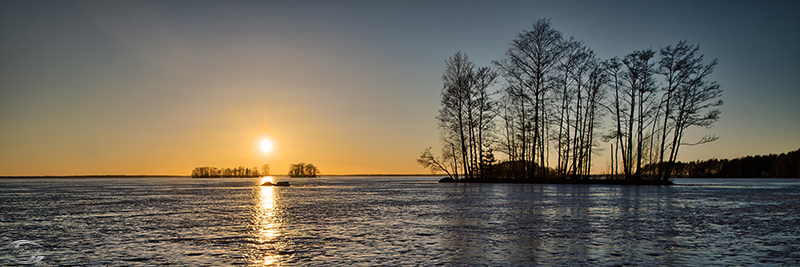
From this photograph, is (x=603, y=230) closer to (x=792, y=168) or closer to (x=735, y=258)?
(x=735, y=258)

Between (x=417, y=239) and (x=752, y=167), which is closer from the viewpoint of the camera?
(x=417, y=239)

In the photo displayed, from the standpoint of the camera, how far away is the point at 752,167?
14612cm

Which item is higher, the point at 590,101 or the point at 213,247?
the point at 590,101

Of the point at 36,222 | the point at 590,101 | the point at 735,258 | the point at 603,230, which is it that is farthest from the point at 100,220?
the point at 590,101

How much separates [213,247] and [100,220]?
666cm

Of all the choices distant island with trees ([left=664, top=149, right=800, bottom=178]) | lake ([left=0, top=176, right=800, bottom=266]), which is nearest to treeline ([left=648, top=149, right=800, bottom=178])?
distant island with trees ([left=664, top=149, right=800, bottom=178])

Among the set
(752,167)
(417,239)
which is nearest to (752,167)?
(752,167)

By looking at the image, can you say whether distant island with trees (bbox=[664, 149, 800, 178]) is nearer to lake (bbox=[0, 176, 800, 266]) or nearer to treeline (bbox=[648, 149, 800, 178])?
treeline (bbox=[648, 149, 800, 178])

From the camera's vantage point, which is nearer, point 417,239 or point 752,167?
point 417,239

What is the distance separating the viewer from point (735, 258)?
609 centimetres

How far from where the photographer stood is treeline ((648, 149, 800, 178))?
125512mm

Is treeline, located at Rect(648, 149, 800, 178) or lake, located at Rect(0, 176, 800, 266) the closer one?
lake, located at Rect(0, 176, 800, 266)

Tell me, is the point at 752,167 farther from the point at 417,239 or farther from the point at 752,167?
the point at 417,239

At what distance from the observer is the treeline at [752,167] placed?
412ft
